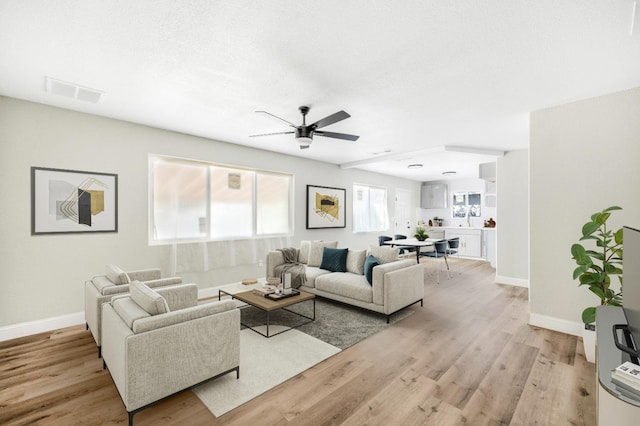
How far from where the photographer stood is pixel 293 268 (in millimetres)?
4578

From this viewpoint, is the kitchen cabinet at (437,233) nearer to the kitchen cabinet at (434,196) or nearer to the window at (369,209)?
the kitchen cabinet at (434,196)

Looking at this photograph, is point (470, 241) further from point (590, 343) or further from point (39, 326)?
point (39, 326)

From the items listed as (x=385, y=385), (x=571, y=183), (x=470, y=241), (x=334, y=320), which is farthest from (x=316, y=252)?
(x=470, y=241)

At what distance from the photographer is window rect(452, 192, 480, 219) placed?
359 inches

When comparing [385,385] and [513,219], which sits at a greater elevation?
[513,219]

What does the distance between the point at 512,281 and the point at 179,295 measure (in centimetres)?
585

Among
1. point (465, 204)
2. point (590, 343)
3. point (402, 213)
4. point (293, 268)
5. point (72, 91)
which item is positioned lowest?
point (590, 343)

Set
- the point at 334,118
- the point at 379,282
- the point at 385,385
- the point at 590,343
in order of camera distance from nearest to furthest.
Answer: the point at 385,385 < the point at 590,343 < the point at 334,118 < the point at 379,282

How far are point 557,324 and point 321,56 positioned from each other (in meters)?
3.95

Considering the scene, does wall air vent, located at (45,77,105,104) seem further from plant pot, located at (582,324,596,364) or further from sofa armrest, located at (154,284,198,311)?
plant pot, located at (582,324,596,364)

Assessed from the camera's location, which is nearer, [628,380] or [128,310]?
[628,380]

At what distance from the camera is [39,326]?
10.8ft

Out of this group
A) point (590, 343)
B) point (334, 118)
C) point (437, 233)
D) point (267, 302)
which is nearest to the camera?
point (590, 343)

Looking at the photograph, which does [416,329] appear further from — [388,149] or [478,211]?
[478,211]
